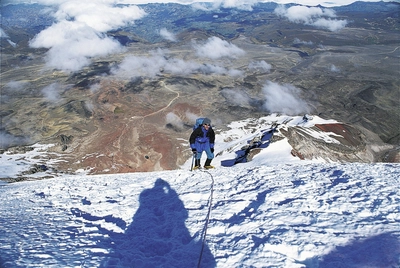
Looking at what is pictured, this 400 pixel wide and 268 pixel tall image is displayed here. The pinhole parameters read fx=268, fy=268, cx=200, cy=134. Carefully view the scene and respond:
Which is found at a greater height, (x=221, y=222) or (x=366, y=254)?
(x=366, y=254)

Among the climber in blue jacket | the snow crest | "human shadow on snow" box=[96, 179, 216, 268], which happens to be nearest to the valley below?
the climber in blue jacket

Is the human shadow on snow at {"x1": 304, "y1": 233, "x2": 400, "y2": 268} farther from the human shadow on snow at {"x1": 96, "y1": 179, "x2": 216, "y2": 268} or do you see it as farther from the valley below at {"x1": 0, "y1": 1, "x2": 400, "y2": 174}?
the valley below at {"x1": 0, "y1": 1, "x2": 400, "y2": 174}

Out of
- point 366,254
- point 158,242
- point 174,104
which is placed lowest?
point 174,104

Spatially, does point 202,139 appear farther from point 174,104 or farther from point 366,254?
point 174,104

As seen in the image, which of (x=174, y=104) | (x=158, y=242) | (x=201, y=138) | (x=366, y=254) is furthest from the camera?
(x=174, y=104)

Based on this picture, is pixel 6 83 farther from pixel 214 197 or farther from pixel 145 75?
pixel 214 197

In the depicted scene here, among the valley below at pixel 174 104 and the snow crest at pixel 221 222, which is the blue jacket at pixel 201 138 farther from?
the valley below at pixel 174 104

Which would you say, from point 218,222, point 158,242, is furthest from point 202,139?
point 158,242
